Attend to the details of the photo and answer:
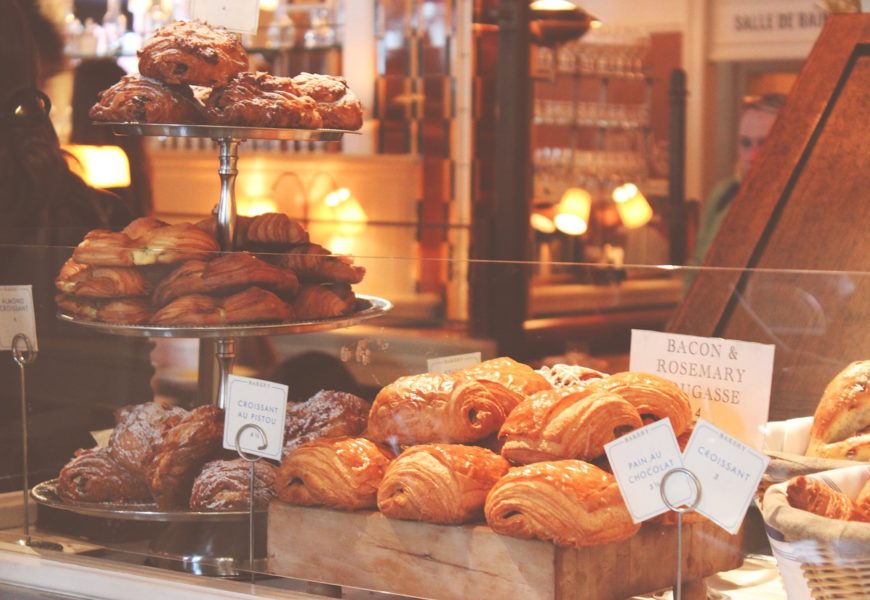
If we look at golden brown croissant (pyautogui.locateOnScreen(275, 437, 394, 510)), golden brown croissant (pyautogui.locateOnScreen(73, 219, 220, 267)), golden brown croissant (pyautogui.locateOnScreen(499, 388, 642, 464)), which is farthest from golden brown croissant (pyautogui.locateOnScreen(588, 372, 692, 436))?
golden brown croissant (pyautogui.locateOnScreen(73, 219, 220, 267))

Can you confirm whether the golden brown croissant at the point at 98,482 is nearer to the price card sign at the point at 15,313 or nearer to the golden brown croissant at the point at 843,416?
the price card sign at the point at 15,313

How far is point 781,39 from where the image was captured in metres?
3.84

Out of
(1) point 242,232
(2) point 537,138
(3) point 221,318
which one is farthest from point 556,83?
(3) point 221,318

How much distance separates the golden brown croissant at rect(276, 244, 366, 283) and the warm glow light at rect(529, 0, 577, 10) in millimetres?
2885

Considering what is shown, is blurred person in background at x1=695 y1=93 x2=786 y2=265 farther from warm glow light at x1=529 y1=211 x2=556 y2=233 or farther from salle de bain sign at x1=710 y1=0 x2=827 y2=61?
warm glow light at x1=529 y1=211 x2=556 y2=233

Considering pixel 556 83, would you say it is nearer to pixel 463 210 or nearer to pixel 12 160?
pixel 463 210

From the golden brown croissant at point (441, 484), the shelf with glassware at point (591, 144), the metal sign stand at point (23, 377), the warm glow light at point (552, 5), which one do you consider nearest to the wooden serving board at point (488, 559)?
the golden brown croissant at point (441, 484)

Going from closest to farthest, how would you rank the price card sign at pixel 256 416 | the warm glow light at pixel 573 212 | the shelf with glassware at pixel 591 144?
the price card sign at pixel 256 416, the shelf with glassware at pixel 591 144, the warm glow light at pixel 573 212

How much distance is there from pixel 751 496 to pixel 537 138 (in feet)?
10.9

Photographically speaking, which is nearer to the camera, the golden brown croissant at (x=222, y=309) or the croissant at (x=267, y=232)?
the golden brown croissant at (x=222, y=309)

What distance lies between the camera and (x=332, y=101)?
1.80 metres

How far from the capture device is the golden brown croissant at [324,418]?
1369 millimetres

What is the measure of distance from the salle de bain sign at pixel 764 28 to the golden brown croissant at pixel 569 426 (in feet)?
9.46

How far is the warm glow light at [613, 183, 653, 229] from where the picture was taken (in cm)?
416
